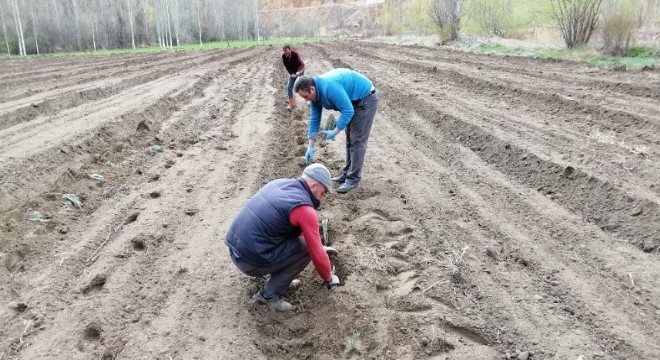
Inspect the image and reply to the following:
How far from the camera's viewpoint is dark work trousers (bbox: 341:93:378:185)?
20.2 feet

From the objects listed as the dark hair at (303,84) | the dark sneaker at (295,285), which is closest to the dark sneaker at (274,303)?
the dark sneaker at (295,285)

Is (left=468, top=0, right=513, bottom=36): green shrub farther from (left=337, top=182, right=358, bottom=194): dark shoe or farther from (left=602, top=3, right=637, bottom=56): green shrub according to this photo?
(left=337, top=182, right=358, bottom=194): dark shoe

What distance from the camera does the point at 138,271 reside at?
479cm

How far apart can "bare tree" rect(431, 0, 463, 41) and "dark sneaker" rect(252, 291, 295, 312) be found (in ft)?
97.0

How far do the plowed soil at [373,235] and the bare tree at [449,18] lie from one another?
21.6 meters

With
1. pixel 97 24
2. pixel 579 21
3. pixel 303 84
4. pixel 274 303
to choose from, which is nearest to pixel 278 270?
pixel 274 303

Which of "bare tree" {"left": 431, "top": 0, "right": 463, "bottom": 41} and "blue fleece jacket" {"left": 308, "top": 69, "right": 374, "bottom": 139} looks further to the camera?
"bare tree" {"left": 431, "top": 0, "right": 463, "bottom": 41}

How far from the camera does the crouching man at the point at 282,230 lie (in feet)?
12.4

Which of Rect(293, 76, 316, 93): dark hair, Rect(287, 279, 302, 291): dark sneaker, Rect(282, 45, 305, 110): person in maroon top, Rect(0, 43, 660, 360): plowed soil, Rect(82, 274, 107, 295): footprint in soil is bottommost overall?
Rect(287, 279, 302, 291): dark sneaker

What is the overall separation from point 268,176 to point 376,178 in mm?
→ 1561

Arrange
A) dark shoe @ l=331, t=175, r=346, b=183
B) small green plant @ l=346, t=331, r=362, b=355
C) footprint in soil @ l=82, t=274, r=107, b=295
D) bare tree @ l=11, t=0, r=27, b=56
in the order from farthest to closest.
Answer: bare tree @ l=11, t=0, r=27, b=56 → dark shoe @ l=331, t=175, r=346, b=183 → footprint in soil @ l=82, t=274, r=107, b=295 → small green plant @ l=346, t=331, r=362, b=355

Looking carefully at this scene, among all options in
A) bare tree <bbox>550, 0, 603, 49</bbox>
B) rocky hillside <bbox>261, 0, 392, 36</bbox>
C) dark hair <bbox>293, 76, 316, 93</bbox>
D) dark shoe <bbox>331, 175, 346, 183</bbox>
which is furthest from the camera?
rocky hillside <bbox>261, 0, 392, 36</bbox>

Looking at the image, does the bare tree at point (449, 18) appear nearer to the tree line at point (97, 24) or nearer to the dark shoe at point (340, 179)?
the dark shoe at point (340, 179)

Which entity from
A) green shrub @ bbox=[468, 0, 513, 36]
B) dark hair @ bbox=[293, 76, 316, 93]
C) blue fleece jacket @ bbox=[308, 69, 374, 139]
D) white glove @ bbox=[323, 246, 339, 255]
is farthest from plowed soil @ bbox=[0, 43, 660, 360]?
green shrub @ bbox=[468, 0, 513, 36]
